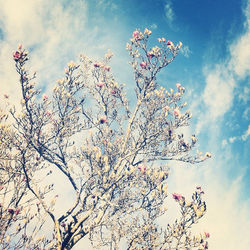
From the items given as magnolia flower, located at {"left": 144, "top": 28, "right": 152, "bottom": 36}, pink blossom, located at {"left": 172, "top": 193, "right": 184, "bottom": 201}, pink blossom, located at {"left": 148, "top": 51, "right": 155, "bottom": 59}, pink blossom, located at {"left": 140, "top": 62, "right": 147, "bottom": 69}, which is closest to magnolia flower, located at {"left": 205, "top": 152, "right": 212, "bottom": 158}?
pink blossom, located at {"left": 172, "top": 193, "right": 184, "bottom": 201}

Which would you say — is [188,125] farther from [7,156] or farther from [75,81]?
[7,156]

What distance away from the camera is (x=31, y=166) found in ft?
27.1

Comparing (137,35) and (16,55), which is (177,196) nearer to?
(16,55)

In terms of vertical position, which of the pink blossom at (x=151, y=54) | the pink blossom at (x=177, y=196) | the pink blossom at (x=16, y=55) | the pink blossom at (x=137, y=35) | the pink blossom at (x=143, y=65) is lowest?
the pink blossom at (x=177, y=196)

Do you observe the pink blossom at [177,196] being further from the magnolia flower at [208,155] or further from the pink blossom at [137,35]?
the pink blossom at [137,35]

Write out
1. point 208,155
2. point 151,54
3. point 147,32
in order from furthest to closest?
point 147,32, point 151,54, point 208,155

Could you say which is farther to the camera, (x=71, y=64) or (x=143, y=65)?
(x=143, y=65)

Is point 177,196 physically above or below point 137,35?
below

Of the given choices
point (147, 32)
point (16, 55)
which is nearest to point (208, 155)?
point (147, 32)

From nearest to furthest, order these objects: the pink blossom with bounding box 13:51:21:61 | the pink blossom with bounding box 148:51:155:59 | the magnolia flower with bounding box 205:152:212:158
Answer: the pink blossom with bounding box 13:51:21:61 → the magnolia flower with bounding box 205:152:212:158 → the pink blossom with bounding box 148:51:155:59

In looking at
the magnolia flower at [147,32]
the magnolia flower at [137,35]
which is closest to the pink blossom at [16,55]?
the magnolia flower at [137,35]

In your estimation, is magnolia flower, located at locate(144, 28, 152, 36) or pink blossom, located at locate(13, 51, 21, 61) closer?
pink blossom, located at locate(13, 51, 21, 61)

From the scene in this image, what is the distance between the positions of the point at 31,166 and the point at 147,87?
607 cm

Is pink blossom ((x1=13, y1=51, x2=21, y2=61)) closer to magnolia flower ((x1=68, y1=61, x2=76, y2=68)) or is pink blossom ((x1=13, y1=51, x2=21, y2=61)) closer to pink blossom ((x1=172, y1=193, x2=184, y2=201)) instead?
magnolia flower ((x1=68, y1=61, x2=76, y2=68))
